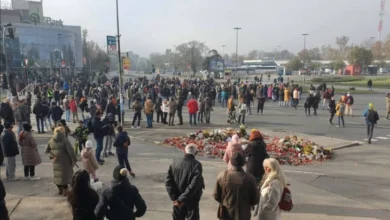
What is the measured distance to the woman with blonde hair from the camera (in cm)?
496

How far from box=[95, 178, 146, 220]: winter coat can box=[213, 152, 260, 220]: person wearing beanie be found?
4.10ft

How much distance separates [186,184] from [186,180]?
0.07 m

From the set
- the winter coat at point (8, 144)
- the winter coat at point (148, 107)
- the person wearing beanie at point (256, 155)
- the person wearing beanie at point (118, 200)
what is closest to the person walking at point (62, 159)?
the winter coat at point (8, 144)

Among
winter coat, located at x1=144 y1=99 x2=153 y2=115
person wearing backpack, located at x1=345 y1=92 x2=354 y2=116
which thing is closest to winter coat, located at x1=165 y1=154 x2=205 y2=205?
winter coat, located at x1=144 y1=99 x2=153 y2=115

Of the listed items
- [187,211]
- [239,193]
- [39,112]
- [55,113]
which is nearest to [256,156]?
[187,211]

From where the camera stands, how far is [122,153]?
941 cm

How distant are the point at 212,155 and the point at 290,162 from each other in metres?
2.74

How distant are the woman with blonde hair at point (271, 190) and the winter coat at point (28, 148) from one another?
6.34 metres

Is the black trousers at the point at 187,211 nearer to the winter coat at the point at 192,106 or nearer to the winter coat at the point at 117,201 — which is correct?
the winter coat at the point at 117,201

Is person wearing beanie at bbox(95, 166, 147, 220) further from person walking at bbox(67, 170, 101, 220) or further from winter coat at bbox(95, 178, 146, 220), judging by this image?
person walking at bbox(67, 170, 101, 220)

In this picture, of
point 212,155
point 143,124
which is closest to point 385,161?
point 212,155

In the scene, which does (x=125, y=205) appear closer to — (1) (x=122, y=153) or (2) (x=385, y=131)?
(1) (x=122, y=153)

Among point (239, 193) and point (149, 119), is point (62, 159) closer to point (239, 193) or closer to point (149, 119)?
point (239, 193)

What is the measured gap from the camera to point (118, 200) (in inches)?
180
